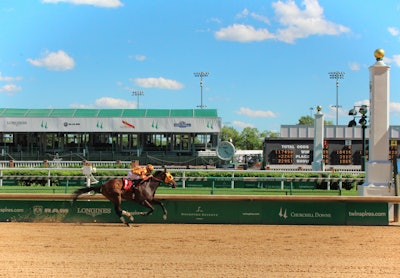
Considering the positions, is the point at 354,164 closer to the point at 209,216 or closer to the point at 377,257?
the point at 209,216

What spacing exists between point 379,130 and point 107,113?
34.2m

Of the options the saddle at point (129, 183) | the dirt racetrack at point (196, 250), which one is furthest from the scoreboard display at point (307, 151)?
the saddle at point (129, 183)

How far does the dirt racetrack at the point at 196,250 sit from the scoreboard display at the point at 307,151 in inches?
734

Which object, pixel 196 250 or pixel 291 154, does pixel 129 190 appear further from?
pixel 291 154

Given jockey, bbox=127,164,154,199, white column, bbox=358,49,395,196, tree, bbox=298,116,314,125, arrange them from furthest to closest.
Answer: tree, bbox=298,116,314,125, white column, bbox=358,49,395,196, jockey, bbox=127,164,154,199

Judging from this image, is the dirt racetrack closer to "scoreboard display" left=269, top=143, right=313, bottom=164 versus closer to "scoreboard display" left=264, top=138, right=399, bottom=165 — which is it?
"scoreboard display" left=264, top=138, right=399, bottom=165

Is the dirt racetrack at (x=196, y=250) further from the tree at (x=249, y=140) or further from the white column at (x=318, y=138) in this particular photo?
the tree at (x=249, y=140)

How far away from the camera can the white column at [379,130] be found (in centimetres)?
1322

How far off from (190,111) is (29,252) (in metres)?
37.3

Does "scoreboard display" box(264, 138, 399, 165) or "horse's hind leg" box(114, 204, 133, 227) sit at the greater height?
"scoreboard display" box(264, 138, 399, 165)

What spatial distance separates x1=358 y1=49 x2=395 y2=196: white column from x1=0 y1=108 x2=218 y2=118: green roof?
3141cm

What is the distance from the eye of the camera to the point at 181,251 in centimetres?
905

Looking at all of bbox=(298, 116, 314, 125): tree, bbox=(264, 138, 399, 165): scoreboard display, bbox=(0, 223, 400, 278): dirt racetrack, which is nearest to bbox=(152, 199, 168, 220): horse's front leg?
bbox=(0, 223, 400, 278): dirt racetrack

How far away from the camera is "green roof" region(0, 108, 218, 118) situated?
44.2 m
